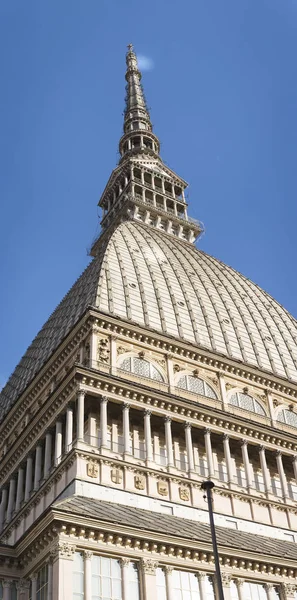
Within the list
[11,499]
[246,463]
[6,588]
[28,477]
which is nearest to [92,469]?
[6,588]

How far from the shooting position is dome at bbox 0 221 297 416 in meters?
60.0

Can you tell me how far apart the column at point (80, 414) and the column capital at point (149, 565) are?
401 inches

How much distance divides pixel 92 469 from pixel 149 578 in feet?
30.3

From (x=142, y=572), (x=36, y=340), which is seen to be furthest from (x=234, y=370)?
(x=142, y=572)

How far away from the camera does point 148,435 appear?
4891 cm

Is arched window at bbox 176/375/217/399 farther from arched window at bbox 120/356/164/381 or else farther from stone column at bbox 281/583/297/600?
stone column at bbox 281/583/297/600

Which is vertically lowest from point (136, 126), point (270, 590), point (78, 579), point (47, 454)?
point (78, 579)

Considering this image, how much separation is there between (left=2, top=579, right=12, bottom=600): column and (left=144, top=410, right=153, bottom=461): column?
39.7 ft

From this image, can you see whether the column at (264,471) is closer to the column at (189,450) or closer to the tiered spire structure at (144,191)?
Answer: the column at (189,450)

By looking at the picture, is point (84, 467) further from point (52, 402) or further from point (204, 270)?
point (204, 270)

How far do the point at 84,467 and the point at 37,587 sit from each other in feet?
28.1

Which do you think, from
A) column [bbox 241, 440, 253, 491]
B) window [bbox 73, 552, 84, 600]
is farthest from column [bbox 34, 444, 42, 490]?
window [bbox 73, 552, 84, 600]

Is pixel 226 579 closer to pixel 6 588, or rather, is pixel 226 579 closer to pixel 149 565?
pixel 149 565

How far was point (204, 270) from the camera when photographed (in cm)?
7475
